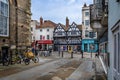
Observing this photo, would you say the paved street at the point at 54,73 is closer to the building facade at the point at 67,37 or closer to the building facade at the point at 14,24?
the building facade at the point at 14,24

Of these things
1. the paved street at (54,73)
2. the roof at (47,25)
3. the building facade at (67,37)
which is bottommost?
the paved street at (54,73)

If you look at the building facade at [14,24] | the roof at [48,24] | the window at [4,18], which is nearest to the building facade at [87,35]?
the roof at [48,24]

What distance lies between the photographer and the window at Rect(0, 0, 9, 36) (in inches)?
844

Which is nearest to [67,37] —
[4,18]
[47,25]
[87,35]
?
[87,35]

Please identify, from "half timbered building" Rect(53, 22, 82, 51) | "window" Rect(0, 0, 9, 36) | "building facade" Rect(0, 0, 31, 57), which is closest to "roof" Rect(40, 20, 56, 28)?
"half timbered building" Rect(53, 22, 82, 51)

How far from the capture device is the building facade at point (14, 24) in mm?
21855

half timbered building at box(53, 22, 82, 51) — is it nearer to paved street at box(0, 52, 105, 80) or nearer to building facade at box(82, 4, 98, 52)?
building facade at box(82, 4, 98, 52)

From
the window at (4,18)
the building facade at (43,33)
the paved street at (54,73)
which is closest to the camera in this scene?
the paved street at (54,73)

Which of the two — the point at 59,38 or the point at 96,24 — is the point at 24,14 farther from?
the point at 59,38

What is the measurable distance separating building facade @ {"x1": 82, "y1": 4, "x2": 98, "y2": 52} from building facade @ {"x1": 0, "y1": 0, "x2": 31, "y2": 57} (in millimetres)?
28273

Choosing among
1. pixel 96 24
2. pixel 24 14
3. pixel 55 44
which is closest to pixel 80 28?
pixel 55 44

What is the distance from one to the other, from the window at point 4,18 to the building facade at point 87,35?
32826 mm

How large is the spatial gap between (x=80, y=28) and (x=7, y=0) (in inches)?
1489

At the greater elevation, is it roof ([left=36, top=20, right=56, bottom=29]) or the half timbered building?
roof ([left=36, top=20, right=56, bottom=29])
